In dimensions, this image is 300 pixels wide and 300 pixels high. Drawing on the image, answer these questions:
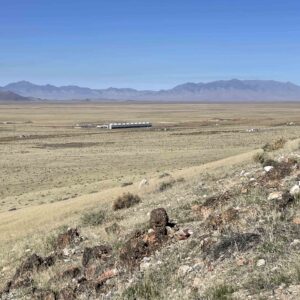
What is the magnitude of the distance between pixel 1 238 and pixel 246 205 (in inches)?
343

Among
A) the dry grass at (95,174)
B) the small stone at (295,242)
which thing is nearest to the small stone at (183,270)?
the dry grass at (95,174)

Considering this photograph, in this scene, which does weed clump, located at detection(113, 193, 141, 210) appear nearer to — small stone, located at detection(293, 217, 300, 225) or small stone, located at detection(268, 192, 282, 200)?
small stone, located at detection(268, 192, 282, 200)

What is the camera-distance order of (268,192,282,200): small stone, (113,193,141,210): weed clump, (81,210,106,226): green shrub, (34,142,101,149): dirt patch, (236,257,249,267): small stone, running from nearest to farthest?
1. (236,257,249,267): small stone
2. (268,192,282,200): small stone
3. (81,210,106,226): green shrub
4. (113,193,141,210): weed clump
5. (34,142,101,149): dirt patch

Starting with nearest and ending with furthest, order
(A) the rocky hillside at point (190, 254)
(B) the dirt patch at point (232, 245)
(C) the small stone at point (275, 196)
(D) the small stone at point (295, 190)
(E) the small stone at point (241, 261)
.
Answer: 1. (A) the rocky hillside at point (190, 254)
2. (E) the small stone at point (241, 261)
3. (B) the dirt patch at point (232, 245)
4. (D) the small stone at point (295, 190)
5. (C) the small stone at point (275, 196)

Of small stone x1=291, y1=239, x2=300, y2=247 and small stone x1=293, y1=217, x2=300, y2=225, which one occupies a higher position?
small stone x1=293, y1=217, x2=300, y2=225

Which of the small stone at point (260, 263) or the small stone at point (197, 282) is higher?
the small stone at point (260, 263)

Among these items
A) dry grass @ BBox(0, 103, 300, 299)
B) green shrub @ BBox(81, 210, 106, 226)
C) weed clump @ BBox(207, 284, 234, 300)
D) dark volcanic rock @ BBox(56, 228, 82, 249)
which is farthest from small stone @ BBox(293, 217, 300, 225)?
green shrub @ BBox(81, 210, 106, 226)

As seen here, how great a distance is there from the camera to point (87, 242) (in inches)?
436

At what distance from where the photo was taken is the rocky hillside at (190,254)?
687 cm

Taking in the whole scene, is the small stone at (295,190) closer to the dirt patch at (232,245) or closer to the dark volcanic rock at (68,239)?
the dirt patch at (232,245)

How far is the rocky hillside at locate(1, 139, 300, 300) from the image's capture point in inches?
271

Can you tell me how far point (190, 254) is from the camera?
27.2 ft

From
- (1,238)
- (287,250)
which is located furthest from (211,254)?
(1,238)

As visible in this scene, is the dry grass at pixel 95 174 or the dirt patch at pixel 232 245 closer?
the dirt patch at pixel 232 245
